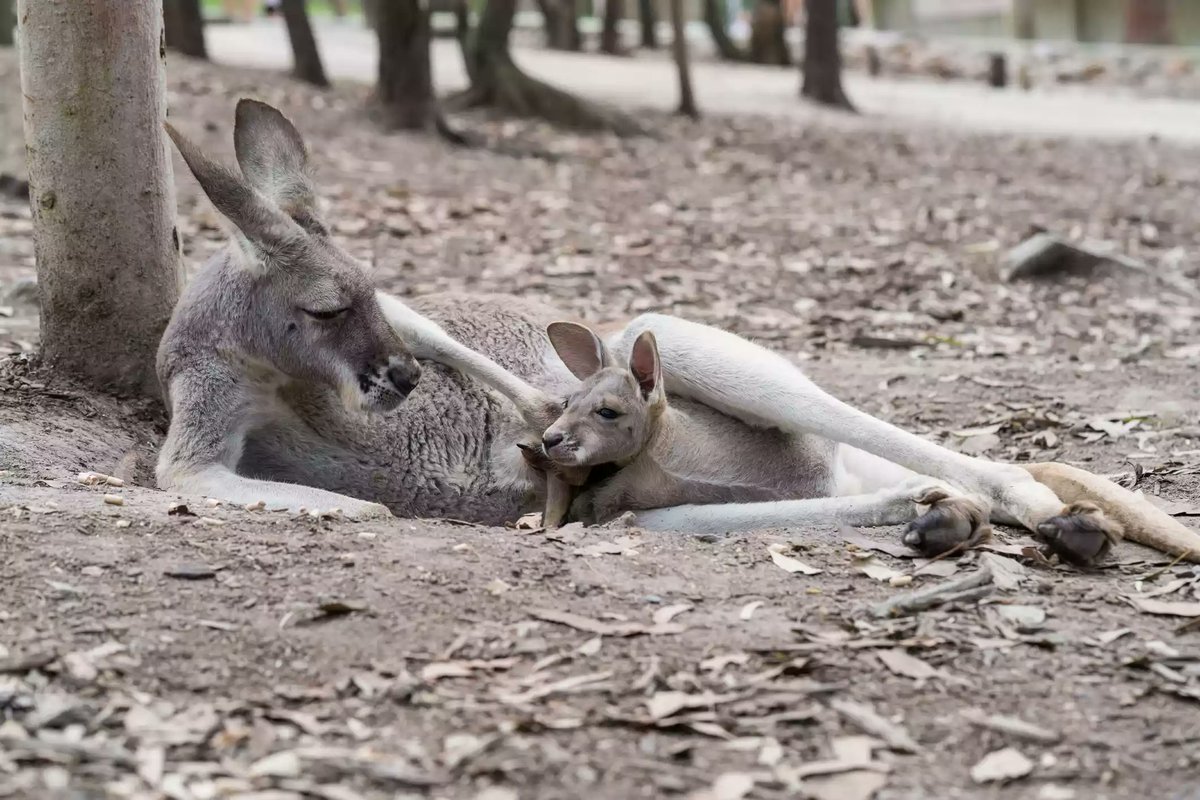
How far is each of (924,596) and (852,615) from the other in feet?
0.75

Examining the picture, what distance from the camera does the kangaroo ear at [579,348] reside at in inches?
199

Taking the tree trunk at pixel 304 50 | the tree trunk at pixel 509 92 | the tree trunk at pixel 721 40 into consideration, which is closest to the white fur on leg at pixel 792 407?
the tree trunk at pixel 509 92

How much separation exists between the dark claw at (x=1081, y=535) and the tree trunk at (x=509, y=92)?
10.6 meters

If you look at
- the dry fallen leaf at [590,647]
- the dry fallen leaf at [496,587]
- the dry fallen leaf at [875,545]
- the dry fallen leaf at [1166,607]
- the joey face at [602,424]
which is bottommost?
the dry fallen leaf at [1166,607]

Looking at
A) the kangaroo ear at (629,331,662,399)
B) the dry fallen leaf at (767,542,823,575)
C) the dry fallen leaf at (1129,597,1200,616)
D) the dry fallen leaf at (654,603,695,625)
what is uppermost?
the kangaroo ear at (629,331,662,399)

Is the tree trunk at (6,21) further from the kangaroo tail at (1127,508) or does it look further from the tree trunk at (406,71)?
the kangaroo tail at (1127,508)

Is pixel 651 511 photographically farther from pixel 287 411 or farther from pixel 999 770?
pixel 999 770

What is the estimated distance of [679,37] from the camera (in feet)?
51.5

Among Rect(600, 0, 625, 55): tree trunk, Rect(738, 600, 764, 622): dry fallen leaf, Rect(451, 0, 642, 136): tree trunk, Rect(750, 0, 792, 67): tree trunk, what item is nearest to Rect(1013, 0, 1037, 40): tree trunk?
Rect(750, 0, 792, 67): tree trunk

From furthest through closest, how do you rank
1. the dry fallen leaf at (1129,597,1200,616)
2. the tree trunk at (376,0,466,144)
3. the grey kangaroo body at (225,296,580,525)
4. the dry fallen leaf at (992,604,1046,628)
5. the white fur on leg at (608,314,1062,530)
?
the tree trunk at (376,0,466,144) < the grey kangaroo body at (225,296,580,525) < the white fur on leg at (608,314,1062,530) < the dry fallen leaf at (1129,597,1200,616) < the dry fallen leaf at (992,604,1046,628)

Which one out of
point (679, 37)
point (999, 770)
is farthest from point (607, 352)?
point (679, 37)

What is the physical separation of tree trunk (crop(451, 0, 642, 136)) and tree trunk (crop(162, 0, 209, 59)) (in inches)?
124

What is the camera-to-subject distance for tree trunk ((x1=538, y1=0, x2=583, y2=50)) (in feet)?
80.6

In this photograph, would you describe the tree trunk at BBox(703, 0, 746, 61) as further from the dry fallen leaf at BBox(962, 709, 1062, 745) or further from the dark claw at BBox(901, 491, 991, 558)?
the dry fallen leaf at BBox(962, 709, 1062, 745)
